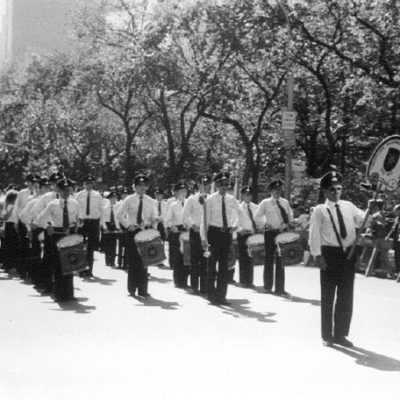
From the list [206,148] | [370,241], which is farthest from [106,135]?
[370,241]

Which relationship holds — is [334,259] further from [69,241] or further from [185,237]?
[185,237]

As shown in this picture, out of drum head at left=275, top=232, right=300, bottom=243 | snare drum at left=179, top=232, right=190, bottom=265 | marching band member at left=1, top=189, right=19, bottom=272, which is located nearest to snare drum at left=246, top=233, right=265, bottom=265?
drum head at left=275, top=232, right=300, bottom=243

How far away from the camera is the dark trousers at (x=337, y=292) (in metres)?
8.65

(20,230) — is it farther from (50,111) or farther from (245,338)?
(50,111)

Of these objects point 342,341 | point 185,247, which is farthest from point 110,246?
point 342,341

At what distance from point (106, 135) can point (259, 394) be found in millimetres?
43046

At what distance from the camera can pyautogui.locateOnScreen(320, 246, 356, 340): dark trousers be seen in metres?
8.65

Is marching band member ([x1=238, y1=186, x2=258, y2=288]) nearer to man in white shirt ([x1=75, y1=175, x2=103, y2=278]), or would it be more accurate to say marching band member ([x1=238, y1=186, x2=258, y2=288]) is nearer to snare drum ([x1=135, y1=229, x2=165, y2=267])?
snare drum ([x1=135, y1=229, x2=165, y2=267])

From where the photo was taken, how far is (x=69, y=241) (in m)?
12.1

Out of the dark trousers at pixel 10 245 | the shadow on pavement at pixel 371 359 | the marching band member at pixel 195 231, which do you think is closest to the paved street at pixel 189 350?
the shadow on pavement at pixel 371 359

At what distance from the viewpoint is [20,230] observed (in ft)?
54.2

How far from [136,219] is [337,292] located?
552 cm

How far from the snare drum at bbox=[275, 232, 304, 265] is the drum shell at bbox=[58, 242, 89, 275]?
11.1 feet

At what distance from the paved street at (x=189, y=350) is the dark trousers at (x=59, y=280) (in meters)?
0.26
